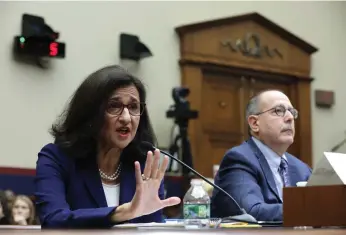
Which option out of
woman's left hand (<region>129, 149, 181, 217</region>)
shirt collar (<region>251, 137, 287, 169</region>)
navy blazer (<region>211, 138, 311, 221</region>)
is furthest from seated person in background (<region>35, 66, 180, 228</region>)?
shirt collar (<region>251, 137, 287, 169</region>)

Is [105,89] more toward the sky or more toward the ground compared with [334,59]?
more toward the ground

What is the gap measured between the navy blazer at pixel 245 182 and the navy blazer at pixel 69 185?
1.21 feet

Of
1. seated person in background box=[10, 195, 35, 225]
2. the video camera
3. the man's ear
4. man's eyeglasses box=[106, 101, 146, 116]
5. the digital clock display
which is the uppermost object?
the digital clock display

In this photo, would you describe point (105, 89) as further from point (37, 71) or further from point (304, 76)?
point (304, 76)

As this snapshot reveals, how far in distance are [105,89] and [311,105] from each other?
4.77 metres

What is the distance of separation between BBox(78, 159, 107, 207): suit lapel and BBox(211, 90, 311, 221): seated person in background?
1.77 feet

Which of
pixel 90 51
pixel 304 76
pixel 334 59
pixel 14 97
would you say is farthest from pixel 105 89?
pixel 334 59

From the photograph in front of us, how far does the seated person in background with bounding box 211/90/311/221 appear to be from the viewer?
2.20 meters

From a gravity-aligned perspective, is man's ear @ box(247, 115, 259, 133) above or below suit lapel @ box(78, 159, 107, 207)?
above

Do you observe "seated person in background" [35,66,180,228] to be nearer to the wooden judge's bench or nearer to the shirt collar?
the shirt collar

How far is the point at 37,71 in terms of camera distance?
15.4 feet

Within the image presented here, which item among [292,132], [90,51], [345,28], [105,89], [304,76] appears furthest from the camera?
[345,28]

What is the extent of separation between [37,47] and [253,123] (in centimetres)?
243

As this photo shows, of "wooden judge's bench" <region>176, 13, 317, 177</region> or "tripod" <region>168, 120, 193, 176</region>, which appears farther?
"wooden judge's bench" <region>176, 13, 317, 177</region>
